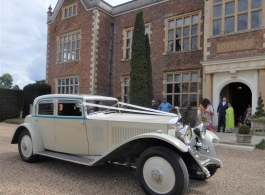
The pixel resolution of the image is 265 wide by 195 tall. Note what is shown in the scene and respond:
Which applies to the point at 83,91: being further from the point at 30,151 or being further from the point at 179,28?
the point at 30,151

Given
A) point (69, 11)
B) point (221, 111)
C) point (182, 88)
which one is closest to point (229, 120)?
point (221, 111)

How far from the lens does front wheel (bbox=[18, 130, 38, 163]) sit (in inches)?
198

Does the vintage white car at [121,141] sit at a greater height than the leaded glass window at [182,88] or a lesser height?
lesser

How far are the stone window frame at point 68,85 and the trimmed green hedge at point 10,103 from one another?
2.97m

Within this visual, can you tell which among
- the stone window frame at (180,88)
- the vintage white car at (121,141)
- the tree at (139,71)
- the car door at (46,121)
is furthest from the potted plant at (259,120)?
the car door at (46,121)

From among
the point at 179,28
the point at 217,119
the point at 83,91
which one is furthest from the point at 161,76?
the point at 83,91

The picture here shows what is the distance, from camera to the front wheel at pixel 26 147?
504 centimetres

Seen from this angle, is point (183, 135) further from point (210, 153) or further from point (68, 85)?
point (68, 85)

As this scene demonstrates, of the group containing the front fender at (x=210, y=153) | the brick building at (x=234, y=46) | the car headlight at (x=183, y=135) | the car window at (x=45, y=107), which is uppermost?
the brick building at (x=234, y=46)

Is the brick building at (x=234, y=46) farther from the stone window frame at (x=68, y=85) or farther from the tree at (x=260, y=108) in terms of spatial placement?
the stone window frame at (x=68, y=85)

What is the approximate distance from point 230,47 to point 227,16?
1.47 meters

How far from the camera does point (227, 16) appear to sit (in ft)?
36.0

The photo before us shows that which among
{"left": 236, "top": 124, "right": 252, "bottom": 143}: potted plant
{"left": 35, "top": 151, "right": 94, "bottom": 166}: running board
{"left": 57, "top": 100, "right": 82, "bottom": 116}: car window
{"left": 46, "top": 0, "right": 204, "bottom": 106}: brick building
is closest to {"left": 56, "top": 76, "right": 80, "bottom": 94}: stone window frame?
{"left": 46, "top": 0, "right": 204, "bottom": 106}: brick building

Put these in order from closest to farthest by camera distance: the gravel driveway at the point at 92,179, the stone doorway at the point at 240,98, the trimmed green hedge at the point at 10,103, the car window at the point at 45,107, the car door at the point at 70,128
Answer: the gravel driveway at the point at 92,179 < the car door at the point at 70,128 < the car window at the point at 45,107 < the stone doorway at the point at 240,98 < the trimmed green hedge at the point at 10,103
